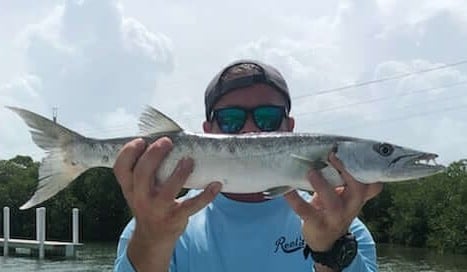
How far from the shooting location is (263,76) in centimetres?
428

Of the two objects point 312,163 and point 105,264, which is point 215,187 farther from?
point 105,264

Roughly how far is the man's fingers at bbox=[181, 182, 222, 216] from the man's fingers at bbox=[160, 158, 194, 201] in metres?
0.07

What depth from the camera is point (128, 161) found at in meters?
3.63

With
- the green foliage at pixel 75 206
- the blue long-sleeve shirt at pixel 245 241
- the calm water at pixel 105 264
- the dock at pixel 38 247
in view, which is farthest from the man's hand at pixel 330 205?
the green foliage at pixel 75 206

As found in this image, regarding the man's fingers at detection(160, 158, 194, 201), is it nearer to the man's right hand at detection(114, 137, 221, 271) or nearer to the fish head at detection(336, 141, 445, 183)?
the man's right hand at detection(114, 137, 221, 271)

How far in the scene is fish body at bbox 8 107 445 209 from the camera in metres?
3.65

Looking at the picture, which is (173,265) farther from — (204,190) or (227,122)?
(227,122)

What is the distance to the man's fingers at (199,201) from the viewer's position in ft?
11.8

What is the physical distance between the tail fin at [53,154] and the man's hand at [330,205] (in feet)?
4.12

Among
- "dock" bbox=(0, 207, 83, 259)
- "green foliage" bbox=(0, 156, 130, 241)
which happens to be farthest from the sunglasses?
"green foliage" bbox=(0, 156, 130, 241)

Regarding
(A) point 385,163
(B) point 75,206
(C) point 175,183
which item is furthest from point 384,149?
(B) point 75,206

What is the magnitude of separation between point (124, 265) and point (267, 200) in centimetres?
95

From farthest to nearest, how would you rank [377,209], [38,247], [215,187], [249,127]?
[377,209]
[38,247]
[249,127]
[215,187]

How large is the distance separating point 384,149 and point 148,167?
48.0 inches
